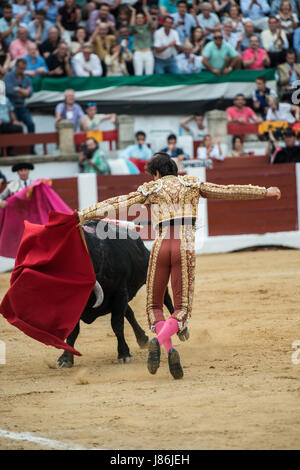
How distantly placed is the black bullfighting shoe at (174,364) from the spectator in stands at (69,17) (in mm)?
9127

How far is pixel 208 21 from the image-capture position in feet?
45.2

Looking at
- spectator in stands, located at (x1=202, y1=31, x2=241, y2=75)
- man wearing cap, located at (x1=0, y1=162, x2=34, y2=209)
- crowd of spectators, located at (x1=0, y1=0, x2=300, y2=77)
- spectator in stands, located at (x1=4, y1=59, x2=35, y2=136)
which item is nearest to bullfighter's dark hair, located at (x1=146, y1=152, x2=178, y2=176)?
man wearing cap, located at (x1=0, y1=162, x2=34, y2=209)

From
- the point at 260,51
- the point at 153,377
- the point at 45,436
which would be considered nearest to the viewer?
the point at 45,436

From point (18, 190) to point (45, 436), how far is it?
5.74 meters

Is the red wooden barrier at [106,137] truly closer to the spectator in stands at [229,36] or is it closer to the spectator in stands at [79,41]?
the spectator in stands at [79,41]

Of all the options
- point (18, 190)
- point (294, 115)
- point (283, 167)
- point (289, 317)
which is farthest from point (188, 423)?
point (294, 115)

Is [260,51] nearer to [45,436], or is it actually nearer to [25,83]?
[25,83]

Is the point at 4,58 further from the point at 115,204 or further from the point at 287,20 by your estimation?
the point at 115,204

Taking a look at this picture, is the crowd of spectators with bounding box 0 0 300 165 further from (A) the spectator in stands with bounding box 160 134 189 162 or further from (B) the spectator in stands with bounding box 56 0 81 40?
(A) the spectator in stands with bounding box 160 134 189 162

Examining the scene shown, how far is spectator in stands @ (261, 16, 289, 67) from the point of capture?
13.7 meters

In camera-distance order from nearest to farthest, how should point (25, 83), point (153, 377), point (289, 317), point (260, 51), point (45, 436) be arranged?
point (45, 436)
point (153, 377)
point (289, 317)
point (25, 83)
point (260, 51)

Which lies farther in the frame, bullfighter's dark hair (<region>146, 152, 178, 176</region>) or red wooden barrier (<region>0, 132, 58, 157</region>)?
red wooden barrier (<region>0, 132, 58, 157</region>)

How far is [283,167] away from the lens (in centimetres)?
1105

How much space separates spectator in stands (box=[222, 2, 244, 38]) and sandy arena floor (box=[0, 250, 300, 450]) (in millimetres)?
7531
